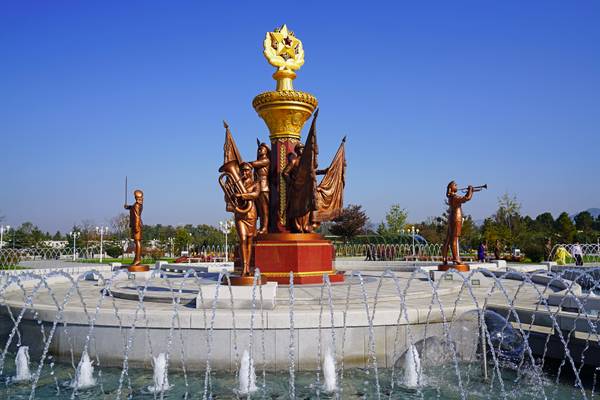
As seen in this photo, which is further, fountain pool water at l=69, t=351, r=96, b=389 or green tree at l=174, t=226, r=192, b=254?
green tree at l=174, t=226, r=192, b=254

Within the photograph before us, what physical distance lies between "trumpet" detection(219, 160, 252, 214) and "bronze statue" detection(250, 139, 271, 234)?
7.67ft

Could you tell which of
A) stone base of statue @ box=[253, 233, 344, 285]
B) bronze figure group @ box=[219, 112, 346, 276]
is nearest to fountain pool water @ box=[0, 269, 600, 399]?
bronze figure group @ box=[219, 112, 346, 276]

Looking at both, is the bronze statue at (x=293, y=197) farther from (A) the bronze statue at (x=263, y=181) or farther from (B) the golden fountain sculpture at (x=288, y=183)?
(A) the bronze statue at (x=263, y=181)

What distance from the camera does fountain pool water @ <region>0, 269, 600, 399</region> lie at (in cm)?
604

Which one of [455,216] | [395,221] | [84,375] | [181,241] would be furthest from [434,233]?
[84,375]

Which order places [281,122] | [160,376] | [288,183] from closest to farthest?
[160,376], [288,183], [281,122]

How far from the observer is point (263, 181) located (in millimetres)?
12344

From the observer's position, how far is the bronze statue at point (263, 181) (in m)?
12.3

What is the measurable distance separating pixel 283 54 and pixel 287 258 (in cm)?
572

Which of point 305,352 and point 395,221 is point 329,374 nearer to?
point 305,352

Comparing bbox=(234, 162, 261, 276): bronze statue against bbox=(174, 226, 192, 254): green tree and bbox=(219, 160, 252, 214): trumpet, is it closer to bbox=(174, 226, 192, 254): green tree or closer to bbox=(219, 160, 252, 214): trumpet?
bbox=(219, 160, 252, 214): trumpet

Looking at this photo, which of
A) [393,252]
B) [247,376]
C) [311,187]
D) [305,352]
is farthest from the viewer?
[393,252]

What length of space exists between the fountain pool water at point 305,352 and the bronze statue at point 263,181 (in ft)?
15.8

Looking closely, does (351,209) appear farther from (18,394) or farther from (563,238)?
(18,394)
